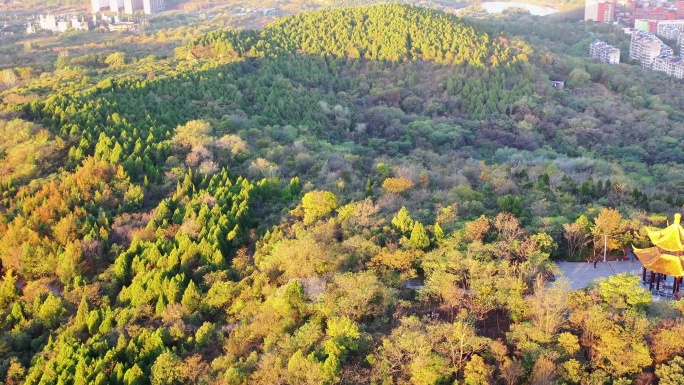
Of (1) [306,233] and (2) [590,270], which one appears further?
(1) [306,233]

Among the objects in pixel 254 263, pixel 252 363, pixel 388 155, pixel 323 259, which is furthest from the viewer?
pixel 388 155

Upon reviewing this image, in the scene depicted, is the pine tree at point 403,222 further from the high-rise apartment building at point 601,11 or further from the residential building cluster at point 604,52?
the high-rise apartment building at point 601,11

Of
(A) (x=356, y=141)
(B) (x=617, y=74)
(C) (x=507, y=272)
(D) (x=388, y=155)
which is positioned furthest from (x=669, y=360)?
(B) (x=617, y=74)

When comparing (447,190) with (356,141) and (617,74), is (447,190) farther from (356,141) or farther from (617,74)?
(617,74)

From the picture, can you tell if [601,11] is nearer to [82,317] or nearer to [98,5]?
[98,5]

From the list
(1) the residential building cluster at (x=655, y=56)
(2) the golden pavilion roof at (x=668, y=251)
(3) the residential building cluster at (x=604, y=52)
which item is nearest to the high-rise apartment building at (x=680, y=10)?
(1) the residential building cluster at (x=655, y=56)

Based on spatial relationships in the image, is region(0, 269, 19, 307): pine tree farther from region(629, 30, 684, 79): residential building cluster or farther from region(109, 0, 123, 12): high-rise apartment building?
region(109, 0, 123, 12): high-rise apartment building

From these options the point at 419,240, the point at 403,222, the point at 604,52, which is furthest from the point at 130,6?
the point at 419,240
